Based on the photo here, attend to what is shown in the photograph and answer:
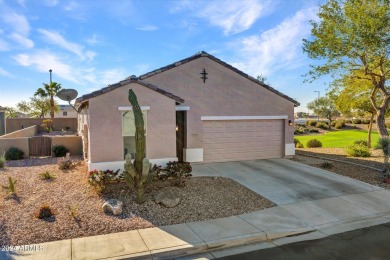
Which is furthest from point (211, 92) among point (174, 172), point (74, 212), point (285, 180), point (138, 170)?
point (74, 212)

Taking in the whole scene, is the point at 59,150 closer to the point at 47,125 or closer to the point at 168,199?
the point at 168,199

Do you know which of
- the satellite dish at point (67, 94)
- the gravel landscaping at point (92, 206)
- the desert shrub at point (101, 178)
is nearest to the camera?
the gravel landscaping at point (92, 206)

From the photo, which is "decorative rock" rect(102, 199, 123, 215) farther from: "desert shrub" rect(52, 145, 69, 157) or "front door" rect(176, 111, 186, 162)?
"desert shrub" rect(52, 145, 69, 157)

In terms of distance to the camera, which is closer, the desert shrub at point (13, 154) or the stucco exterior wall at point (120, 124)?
the stucco exterior wall at point (120, 124)

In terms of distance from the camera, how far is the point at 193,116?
44.2 feet

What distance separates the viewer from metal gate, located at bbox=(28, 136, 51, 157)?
15.7 m

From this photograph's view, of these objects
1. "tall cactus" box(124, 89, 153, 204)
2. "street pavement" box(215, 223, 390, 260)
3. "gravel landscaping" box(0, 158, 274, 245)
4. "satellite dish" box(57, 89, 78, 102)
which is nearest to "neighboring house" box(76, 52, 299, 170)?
"satellite dish" box(57, 89, 78, 102)

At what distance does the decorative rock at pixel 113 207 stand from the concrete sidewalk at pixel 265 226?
1014 mm

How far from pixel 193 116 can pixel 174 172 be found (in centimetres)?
412

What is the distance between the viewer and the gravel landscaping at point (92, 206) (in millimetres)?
6703

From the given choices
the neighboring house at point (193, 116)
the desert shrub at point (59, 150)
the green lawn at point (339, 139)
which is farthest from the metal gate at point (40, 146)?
the green lawn at point (339, 139)

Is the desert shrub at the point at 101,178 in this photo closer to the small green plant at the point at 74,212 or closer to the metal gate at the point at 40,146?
the small green plant at the point at 74,212

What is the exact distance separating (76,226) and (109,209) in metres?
0.94

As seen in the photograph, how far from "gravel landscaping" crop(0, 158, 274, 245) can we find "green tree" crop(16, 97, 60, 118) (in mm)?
45030
